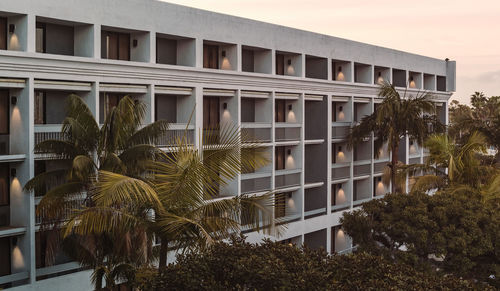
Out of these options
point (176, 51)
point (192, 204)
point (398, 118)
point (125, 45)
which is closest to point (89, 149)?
point (192, 204)

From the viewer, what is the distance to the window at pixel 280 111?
35625 millimetres

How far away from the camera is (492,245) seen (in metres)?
21.9

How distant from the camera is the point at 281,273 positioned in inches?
460

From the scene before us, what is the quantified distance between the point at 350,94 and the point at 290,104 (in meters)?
4.87

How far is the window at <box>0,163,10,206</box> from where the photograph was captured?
22641mm

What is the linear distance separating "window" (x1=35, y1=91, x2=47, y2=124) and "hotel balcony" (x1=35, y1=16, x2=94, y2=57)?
1.54m

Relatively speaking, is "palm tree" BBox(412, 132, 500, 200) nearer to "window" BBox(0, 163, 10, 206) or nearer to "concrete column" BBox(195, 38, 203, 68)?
"concrete column" BBox(195, 38, 203, 68)

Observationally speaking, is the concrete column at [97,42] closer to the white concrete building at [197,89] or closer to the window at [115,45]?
the white concrete building at [197,89]

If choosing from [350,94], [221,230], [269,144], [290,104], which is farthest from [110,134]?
[350,94]

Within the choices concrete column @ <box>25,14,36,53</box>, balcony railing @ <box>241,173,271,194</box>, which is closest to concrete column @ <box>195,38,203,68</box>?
balcony railing @ <box>241,173,271,194</box>

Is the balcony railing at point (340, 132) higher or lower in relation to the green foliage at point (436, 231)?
higher

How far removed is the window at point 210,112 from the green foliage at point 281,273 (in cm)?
1774

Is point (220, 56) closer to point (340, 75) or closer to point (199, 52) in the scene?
point (199, 52)

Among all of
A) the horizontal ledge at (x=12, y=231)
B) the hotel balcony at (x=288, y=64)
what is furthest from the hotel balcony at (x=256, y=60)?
the horizontal ledge at (x=12, y=231)
